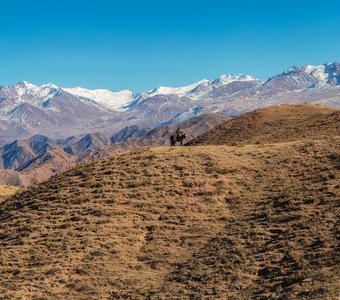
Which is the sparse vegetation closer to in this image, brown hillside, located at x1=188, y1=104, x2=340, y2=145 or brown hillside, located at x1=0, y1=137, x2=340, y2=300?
brown hillside, located at x1=0, y1=137, x2=340, y2=300

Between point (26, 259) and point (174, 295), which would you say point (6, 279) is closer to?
point (26, 259)

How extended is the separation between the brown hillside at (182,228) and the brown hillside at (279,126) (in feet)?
43.3

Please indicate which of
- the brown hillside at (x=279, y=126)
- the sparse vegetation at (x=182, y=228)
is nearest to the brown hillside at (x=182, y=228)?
the sparse vegetation at (x=182, y=228)

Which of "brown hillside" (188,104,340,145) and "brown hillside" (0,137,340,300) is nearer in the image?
"brown hillside" (0,137,340,300)

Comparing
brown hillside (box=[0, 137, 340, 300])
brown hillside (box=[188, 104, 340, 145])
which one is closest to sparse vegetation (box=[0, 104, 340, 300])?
brown hillside (box=[0, 137, 340, 300])

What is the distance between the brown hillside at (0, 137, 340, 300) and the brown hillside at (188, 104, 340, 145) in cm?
1318

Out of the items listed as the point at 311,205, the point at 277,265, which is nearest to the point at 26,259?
the point at 277,265

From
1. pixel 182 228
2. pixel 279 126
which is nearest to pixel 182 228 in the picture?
pixel 182 228

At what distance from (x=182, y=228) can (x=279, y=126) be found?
133ft

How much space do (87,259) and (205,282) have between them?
7921 millimetres

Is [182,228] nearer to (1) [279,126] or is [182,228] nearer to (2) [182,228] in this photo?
(2) [182,228]

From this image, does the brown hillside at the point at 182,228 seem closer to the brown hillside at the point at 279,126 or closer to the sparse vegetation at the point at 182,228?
the sparse vegetation at the point at 182,228

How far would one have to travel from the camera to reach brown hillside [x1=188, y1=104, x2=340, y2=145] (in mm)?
59656

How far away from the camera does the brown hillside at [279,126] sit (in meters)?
59.7
